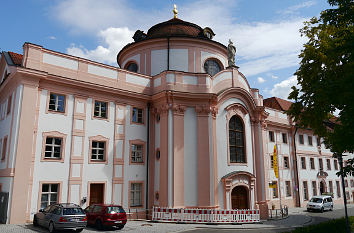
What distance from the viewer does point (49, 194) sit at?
16875 mm

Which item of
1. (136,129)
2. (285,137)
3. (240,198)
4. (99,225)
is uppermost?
(285,137)

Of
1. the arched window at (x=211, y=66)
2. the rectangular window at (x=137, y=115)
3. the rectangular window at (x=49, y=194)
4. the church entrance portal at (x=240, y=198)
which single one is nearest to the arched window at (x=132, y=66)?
the rectangular window at (x=137, y=115)

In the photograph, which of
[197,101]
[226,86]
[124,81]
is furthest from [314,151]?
[124,81]

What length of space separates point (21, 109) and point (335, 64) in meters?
16.9

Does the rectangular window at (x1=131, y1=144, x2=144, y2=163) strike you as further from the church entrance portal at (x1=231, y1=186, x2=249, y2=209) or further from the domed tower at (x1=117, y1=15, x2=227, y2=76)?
the church entrance portal at (x1=231, y1=186, x2=249, y2=209)

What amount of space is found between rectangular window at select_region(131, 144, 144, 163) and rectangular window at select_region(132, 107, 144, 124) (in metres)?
1.84

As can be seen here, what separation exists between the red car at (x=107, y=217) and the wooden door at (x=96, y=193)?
2.95 m

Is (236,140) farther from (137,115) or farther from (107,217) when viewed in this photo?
(107,217)

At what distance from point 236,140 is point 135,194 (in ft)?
29.1

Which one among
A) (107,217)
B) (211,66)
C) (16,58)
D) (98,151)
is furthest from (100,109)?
(211,66)

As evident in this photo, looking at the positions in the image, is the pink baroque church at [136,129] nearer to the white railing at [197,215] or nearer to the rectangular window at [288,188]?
the white railing at [197,215]

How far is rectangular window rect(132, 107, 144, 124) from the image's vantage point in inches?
850

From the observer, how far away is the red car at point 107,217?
14664mm

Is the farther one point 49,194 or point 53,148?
point 53,148
